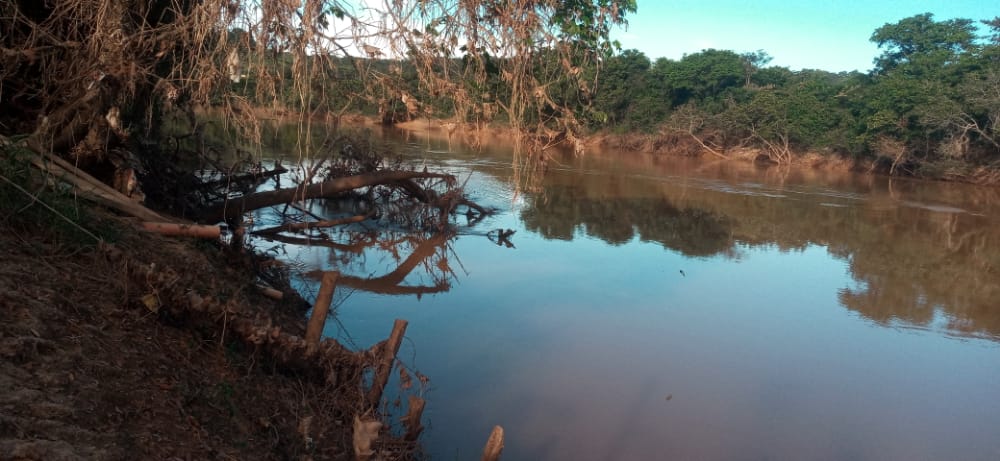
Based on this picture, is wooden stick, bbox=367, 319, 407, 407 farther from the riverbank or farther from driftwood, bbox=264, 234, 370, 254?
the riverbank

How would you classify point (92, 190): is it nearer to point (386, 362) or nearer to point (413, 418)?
point (386, 362)

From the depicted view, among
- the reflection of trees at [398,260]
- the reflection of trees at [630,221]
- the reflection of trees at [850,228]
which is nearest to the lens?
the reflection of trees at [398,260]

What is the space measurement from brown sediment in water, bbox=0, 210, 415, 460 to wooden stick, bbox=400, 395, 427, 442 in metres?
0.09

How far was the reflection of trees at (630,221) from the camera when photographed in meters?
13.9

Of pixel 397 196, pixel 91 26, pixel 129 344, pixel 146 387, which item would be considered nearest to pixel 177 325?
pixel 129 344

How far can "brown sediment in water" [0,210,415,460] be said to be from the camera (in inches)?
116

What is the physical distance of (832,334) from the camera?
28.7 ft

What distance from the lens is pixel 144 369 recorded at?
11.8 feet

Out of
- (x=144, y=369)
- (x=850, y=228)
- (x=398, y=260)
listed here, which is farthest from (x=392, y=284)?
(x=850, y=228)

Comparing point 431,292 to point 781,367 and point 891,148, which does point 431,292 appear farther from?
point 891,148

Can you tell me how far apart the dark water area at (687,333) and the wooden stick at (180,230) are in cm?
175

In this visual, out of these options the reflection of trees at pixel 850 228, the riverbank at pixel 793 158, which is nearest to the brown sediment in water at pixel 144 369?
the reflection of trees at pixel 850 228

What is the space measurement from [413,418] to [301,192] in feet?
23.1

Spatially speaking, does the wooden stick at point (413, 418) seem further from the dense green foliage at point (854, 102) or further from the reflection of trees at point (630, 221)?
the dense green foliage at point (854, 102)
